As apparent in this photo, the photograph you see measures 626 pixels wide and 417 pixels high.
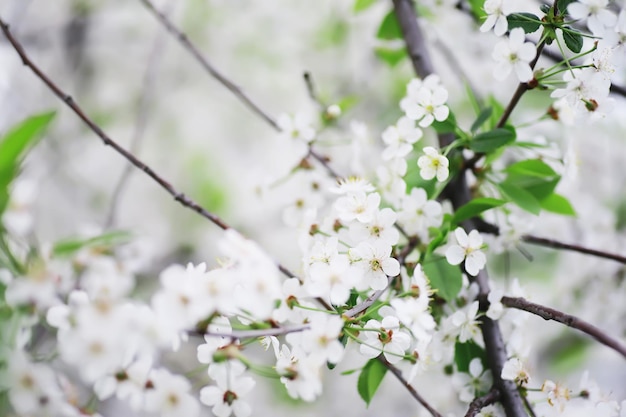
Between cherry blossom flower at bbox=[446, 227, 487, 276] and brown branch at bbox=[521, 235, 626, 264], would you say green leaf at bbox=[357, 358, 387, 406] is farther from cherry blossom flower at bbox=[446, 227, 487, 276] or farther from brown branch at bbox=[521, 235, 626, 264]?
brown branch at bbox=[521, 235, 626, 264]

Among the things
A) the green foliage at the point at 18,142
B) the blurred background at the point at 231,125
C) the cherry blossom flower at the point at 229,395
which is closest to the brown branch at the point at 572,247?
the cherry blossom flower at the point at 229,395

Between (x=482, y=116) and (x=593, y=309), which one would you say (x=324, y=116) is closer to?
(x=482, y=116)

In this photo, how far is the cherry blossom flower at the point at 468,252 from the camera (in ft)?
1.55

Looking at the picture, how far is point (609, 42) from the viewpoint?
454 millimetres

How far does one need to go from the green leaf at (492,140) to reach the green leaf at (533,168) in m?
0.06

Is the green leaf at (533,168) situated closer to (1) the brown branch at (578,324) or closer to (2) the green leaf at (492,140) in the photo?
(2) the green leaf at (492,140)

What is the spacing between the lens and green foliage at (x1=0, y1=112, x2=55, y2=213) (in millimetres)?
362

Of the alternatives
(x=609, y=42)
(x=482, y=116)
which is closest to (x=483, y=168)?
(x=482, y=116)

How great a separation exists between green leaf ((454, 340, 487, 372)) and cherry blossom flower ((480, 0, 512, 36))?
272mm

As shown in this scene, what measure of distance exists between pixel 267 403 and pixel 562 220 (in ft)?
2.66

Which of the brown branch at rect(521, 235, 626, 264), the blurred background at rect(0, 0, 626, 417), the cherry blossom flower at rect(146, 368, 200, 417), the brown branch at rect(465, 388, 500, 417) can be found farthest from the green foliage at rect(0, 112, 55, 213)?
the blurred background at rect(0, 0, 626, 417)

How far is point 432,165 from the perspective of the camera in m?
0.51

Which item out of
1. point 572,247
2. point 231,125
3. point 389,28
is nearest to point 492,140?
point 572,247

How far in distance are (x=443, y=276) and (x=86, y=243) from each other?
0.96ft
